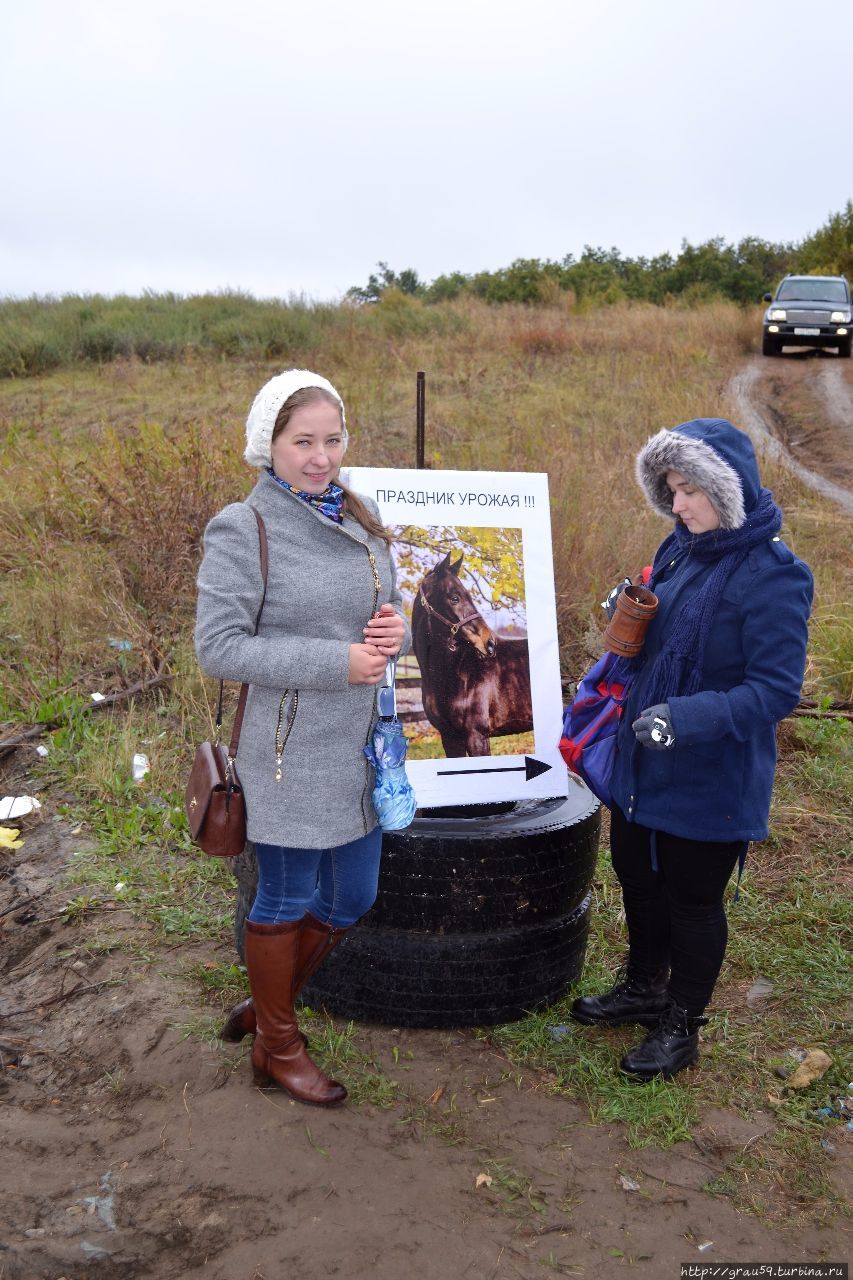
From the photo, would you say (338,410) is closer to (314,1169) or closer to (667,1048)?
(314,1169)

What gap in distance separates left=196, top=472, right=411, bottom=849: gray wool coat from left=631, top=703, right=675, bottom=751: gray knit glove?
72 centimetres

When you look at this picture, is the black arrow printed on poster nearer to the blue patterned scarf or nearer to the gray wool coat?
the gray wool coat

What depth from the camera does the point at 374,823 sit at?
109 inches

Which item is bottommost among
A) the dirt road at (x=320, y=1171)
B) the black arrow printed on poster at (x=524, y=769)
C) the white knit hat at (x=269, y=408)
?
the dirt road at (x=320, y=1171)

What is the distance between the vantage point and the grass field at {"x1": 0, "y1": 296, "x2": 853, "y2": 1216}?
3285 millimetres

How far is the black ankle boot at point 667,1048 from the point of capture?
311cm

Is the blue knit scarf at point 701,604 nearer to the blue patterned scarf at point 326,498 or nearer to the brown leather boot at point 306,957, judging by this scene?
the blue patterned scarf at point 326,498

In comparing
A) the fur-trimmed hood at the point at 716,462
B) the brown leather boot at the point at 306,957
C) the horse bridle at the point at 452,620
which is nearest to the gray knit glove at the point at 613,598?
the fur-trimmed hood at the point at 716,462

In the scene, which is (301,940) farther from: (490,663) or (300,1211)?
(490,663)

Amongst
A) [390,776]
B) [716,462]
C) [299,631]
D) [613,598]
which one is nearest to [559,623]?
[613,598]

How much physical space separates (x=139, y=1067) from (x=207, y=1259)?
83cm

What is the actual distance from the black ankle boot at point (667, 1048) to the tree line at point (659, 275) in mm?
22089

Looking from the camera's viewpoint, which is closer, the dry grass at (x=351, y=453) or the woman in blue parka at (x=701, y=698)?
the woman in blue parka at (x=701, y=698)

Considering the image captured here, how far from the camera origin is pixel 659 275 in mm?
31547
